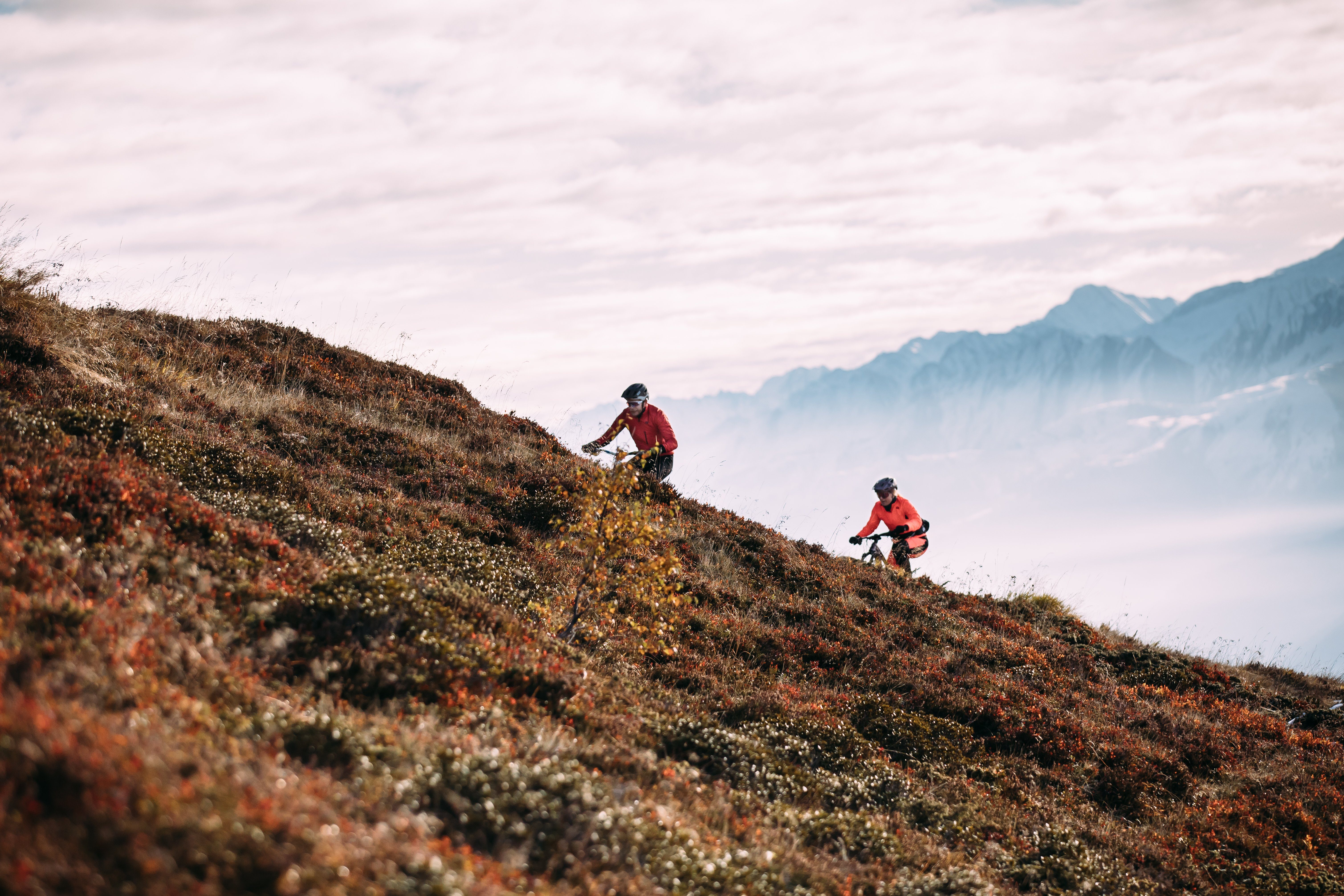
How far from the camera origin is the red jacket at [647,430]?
1556 cm

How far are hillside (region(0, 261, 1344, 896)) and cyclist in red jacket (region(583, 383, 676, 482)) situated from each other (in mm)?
1621

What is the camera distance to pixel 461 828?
161 inches

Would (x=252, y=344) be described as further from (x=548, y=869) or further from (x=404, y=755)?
(x=548, y=869)

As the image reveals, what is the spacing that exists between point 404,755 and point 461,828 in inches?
26.8

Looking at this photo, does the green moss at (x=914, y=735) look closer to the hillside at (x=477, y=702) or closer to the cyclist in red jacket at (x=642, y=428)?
the hillside at (x=477, y=702)

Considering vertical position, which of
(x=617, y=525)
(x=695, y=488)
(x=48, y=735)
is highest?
(x=695, y=488)

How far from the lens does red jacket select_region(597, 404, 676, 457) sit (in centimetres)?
1556

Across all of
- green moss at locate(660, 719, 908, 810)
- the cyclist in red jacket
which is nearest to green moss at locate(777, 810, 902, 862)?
green moss at locate(660, 719, 908, 810)

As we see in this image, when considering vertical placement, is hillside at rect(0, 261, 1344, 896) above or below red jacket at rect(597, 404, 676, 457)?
below

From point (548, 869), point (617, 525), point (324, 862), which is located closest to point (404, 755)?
point (548, 869)

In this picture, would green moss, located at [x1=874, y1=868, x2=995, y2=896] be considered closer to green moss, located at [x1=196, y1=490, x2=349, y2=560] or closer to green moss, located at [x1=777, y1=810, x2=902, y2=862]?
green moss, located at [x1=777, y1=810, x2=902, y2=862]

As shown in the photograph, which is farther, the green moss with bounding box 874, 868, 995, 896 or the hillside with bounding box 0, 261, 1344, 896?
the green moss with bounding box 874, 868, 995, 896

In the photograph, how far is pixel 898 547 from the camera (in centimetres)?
1884

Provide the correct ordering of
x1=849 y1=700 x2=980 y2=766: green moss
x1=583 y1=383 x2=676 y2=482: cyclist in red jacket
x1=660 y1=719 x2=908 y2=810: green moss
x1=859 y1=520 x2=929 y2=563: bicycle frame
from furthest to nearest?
x1=859 y1=520 x2=929 y2=563: bicycle frame
x1=583 y1=383 x2=676 y2=482: cyclist in red jacket
x1=849 y1=700 x2=980 y2=766: green moss
x1=660 y1=719 x2=908 y2=810: green moss
